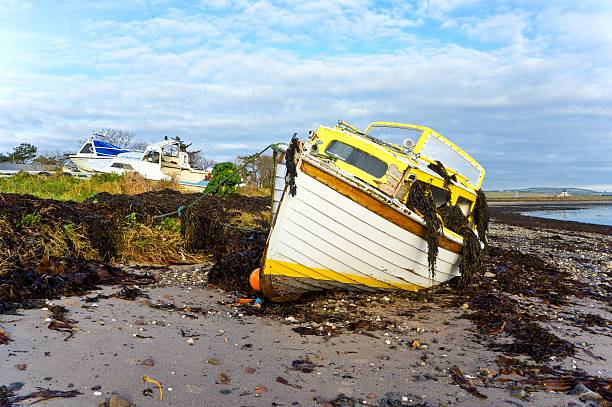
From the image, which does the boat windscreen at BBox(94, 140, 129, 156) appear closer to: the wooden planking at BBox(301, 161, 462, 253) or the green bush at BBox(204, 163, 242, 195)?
the green bush at BBox(204, 163, 242, 195)

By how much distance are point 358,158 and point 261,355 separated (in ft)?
13.6

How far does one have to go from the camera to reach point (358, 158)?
793 centimetres

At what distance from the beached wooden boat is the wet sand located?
0.48 metres

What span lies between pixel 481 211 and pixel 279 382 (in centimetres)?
609

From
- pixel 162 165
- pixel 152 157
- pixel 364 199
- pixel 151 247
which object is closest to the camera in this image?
pixel 364 199

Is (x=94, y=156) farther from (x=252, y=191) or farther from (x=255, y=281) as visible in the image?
(x=255, y=281)

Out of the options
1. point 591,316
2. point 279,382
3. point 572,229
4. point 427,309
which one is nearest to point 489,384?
point 279,382

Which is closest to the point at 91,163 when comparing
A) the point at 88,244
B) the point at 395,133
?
the point at 88,244

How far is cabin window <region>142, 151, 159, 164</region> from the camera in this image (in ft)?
83.4

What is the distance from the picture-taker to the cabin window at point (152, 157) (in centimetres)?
2542

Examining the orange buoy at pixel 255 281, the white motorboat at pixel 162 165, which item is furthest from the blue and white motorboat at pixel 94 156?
the orange buoy at pixel 255 281

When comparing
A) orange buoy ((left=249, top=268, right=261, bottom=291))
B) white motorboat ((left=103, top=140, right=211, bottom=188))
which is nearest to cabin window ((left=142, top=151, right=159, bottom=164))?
white motorboat ((left=103, top=140, right=211, bottom=188))

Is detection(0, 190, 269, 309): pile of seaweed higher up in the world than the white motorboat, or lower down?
lower down

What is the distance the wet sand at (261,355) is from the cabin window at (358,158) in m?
2.10
